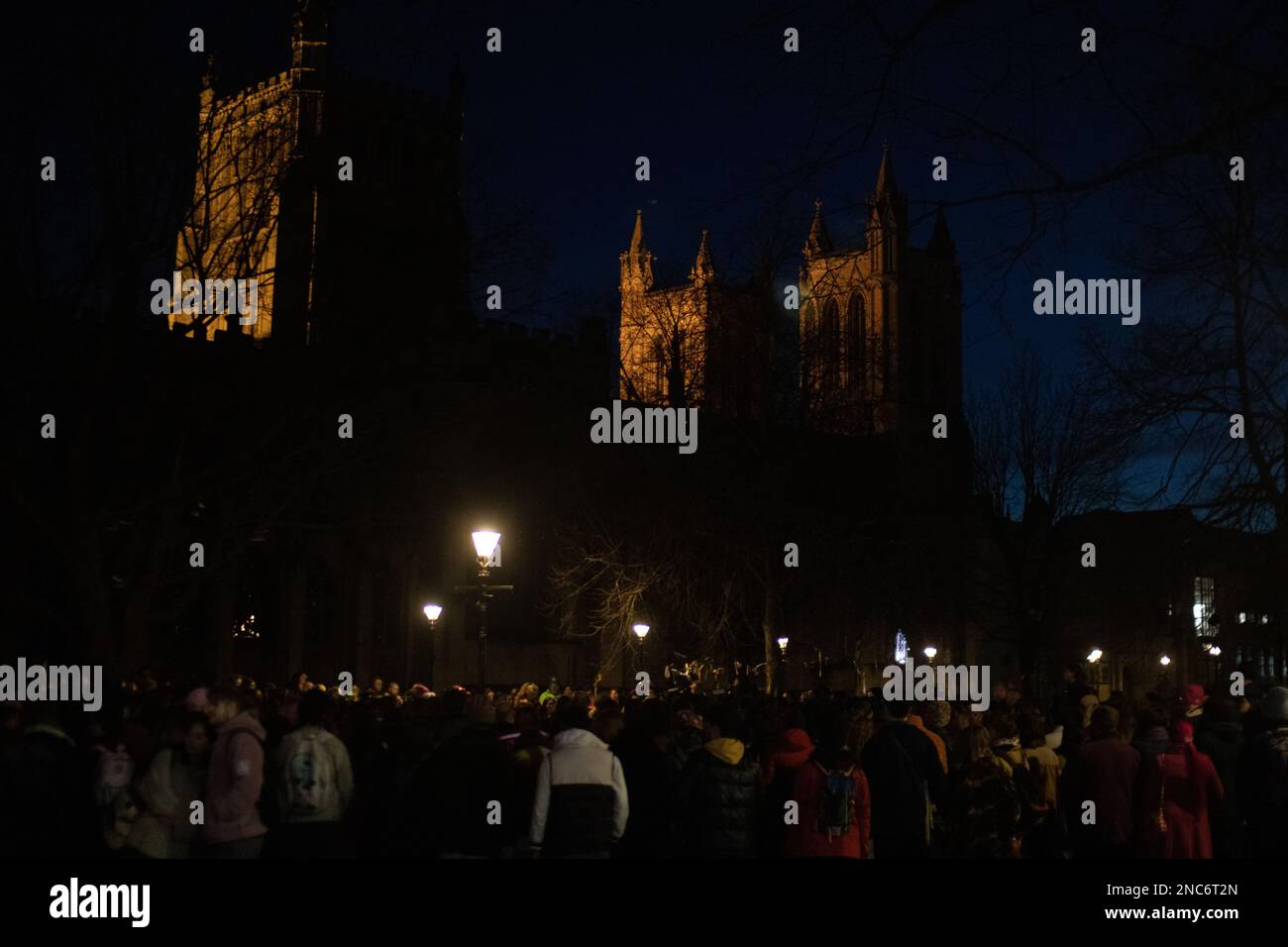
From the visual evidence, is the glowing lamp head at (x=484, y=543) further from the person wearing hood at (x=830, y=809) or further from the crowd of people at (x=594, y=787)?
the person wearing hood at (x=830, y=809)

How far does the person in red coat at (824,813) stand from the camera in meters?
10.4

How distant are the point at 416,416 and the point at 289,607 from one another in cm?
2411

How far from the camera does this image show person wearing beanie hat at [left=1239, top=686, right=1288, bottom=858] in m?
11.0

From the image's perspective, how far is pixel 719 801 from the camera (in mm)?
10758

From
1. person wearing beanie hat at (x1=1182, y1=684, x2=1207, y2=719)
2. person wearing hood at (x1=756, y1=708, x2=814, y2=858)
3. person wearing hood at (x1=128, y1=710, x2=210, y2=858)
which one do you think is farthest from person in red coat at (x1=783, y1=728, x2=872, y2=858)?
person wearing beanie hat at (x1=1182, y1=684, x2=1207, y2=719)

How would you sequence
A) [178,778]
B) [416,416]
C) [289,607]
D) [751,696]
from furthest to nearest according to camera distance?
[289,607] < [416,416] < [751,696] < [178,778]

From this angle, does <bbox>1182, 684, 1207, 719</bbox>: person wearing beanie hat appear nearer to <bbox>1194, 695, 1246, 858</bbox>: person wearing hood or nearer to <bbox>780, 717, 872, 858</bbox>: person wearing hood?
<bbox>1194, 695, 1246, 858</bbox>: person wearing hood

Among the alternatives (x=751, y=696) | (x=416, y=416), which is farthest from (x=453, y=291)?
(x=751, y=696)

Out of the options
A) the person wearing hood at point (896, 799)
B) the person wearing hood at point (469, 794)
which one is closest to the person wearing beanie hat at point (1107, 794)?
the person wearing hood at point (896, 799)

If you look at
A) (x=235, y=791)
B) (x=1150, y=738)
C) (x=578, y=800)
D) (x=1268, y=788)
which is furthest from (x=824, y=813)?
(x=235, y=791)

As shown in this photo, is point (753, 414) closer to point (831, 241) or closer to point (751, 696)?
point (751, 696)

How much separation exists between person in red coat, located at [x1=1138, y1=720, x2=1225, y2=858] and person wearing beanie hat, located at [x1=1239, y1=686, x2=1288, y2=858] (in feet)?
0.90

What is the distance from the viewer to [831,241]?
10.8 metres

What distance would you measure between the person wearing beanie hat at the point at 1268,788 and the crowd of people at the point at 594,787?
0.02 m
